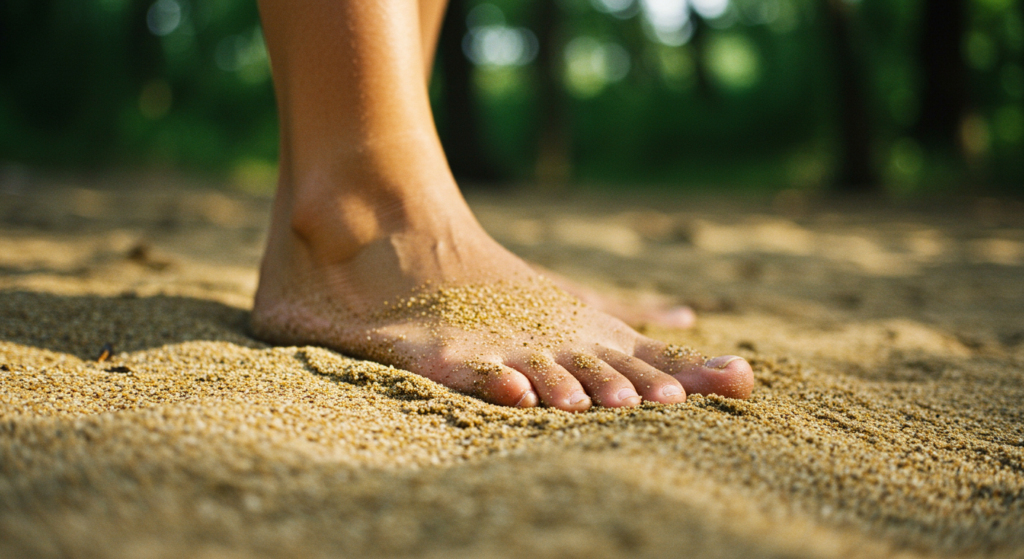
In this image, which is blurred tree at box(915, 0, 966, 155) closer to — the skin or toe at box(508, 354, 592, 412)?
the skin

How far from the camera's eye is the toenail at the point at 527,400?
43.3 inches

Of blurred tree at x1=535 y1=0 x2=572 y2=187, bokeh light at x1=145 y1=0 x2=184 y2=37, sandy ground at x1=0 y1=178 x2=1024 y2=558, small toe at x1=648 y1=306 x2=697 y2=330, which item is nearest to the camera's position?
sandy ground at x1=0 y1=178 x2=1024 y2=558

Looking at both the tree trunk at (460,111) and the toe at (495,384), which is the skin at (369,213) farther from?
the tree trunk at (460,111)

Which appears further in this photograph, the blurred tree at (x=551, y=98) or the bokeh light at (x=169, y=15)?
the bokeh light at (x=169, y=15)

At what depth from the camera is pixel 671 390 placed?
112cm

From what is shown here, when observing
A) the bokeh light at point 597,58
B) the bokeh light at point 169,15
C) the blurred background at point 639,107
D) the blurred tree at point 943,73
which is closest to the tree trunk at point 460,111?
the blurred background at point 639,107

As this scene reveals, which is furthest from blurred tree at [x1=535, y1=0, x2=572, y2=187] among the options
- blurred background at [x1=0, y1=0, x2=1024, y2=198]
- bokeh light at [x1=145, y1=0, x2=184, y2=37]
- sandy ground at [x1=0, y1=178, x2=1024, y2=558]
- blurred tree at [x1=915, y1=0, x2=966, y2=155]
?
bokeh light at [x1=145, y1=0, x2=184, y2=37]

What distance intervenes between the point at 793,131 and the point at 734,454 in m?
10.8

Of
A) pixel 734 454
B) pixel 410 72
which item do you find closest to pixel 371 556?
pixel 734 454

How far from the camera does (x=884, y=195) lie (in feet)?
20.9

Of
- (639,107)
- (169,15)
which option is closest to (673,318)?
(639,107)

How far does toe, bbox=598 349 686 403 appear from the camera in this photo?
Result: 1.12 m

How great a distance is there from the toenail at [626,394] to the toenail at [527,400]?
134 mm

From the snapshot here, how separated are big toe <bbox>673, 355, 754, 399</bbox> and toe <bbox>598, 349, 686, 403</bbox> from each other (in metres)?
0.02
